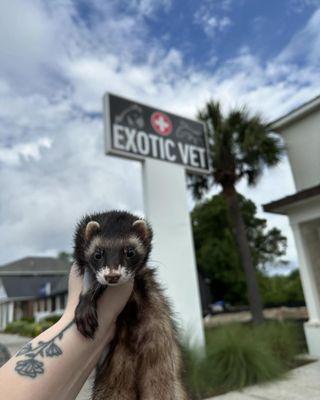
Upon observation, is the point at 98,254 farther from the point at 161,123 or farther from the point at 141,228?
the point at 161,123

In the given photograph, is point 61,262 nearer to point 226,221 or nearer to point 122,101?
point 226,221

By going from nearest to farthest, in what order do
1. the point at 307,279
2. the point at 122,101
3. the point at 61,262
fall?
the point at 122,101 → the point at 307,279 → the point at 61,262

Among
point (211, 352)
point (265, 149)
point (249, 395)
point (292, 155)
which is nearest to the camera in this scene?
point (249, 395)

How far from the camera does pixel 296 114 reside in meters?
9.53

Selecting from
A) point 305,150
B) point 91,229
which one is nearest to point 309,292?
point 305,150

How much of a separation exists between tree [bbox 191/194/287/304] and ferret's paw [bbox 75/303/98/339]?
21.2m

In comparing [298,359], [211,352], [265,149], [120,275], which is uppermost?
[265,149]

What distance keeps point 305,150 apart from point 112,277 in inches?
372

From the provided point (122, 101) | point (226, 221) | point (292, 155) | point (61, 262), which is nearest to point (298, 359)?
point (292, 155)

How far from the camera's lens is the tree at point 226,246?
75.1ft

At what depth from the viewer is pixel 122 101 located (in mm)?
7324

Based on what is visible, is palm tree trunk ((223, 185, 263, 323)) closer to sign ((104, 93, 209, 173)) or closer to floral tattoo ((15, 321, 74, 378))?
sign ((104, 93, 209, 173))

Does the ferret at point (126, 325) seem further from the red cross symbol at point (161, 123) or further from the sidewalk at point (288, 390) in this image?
the red cross symbol at point (161, 123)

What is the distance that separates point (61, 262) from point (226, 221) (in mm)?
30911
